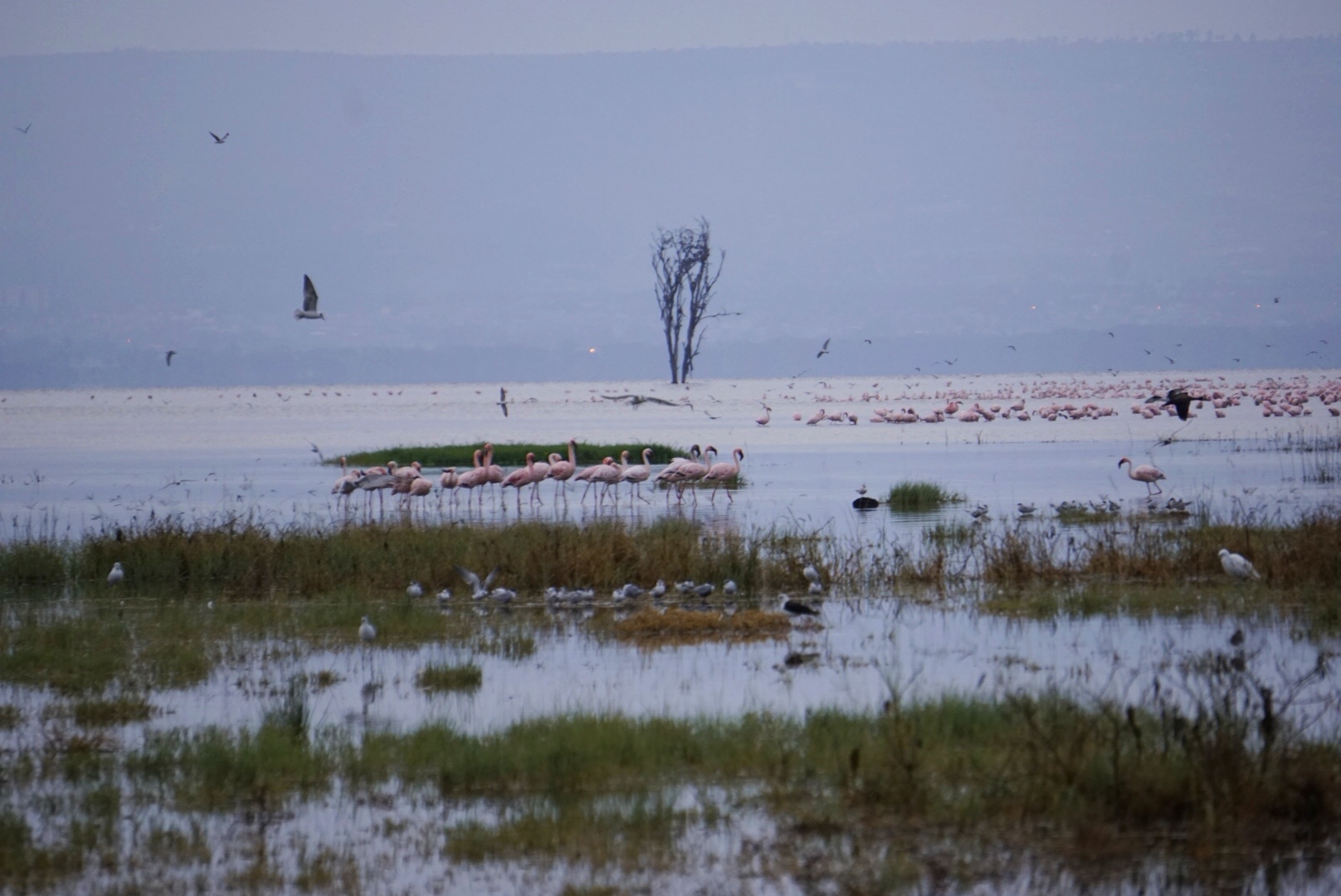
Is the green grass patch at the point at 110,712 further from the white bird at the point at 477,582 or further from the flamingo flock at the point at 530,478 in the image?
the flamingo flock at the point at 530,478

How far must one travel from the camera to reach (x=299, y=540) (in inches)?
654

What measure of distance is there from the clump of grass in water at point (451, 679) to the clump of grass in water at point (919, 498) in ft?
42.6

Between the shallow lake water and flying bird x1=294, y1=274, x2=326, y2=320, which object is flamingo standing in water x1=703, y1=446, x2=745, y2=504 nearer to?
the shallow lake water

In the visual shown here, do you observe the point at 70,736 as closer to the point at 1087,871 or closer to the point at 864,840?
the point at 864,840

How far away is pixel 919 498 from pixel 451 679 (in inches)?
551

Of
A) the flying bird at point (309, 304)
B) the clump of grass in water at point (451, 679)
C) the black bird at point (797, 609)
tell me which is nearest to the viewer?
the clump of grass in water at point (451, 679)

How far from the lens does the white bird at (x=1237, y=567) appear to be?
13.3 m

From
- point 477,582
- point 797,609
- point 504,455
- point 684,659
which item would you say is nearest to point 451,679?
point 684,659

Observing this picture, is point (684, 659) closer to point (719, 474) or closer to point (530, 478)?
point (530, 478)

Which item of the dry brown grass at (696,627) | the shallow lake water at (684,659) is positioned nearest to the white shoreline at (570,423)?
the shallow lake water at (684,659)

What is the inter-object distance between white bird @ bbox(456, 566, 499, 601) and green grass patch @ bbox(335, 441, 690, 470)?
61.0 feet

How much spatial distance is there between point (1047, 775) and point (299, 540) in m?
11.5

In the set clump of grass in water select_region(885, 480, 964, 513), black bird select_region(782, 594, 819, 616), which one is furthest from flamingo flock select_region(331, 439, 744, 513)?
black bird select_region(782, 594, 819, 616)

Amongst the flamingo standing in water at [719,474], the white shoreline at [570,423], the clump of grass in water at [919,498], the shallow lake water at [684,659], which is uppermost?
the white shoreline at [570,423]
